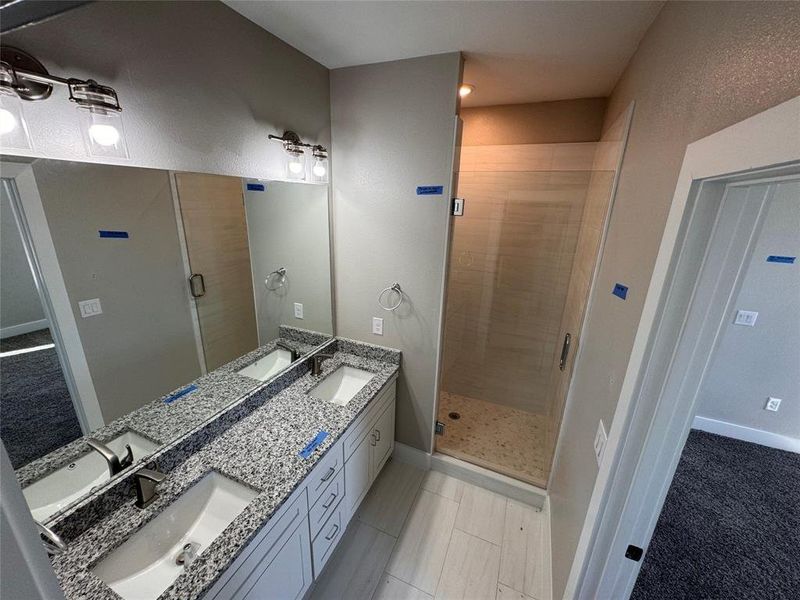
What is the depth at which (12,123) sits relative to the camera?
32.3 inches

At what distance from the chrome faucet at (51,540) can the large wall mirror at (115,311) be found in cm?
6

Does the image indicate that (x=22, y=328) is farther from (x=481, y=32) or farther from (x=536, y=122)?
(x=536, y=122)

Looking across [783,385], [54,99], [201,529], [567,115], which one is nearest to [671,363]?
[201,529]

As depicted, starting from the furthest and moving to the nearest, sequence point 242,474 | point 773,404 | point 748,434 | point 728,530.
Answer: point 748,434
point 773,404
point 728,530
point 242,474

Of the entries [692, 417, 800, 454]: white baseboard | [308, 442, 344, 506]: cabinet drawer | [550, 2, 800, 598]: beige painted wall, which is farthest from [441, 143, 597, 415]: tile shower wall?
[692, 417, 800, 454]: white baseboard

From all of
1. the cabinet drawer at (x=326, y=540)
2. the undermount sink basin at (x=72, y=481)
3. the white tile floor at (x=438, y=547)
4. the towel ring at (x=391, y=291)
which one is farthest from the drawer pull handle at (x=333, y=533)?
the towel ring at (x=391, y=291)

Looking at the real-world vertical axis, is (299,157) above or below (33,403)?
above

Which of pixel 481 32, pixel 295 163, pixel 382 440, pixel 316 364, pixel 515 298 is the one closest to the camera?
pixel 481 32

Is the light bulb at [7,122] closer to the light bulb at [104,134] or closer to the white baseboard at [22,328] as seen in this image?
the light bulb at [104,134]

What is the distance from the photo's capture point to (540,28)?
1.33m

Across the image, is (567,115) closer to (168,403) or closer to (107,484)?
(168,403)

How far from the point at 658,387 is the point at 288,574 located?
5.09 feet

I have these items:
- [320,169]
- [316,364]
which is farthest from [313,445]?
[320,169]

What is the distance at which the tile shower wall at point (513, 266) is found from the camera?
2357mm
